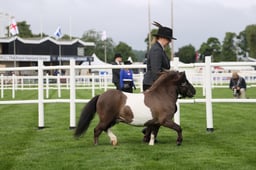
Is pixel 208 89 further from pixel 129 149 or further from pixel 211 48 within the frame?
pixel 211 48

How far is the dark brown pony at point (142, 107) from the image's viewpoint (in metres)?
8.66

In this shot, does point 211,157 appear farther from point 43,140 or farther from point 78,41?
point 78,41

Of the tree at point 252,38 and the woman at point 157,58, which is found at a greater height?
the tree at point 252,38

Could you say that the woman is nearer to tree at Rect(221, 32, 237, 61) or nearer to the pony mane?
the pony mane

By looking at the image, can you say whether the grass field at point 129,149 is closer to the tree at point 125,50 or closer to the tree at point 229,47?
the tree at point 229,47

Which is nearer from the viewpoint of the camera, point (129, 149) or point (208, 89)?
point (129, 149)

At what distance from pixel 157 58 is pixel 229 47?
368 feet

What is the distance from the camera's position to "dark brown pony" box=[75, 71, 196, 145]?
8656 millimetres

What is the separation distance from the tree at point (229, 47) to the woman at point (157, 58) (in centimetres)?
10827

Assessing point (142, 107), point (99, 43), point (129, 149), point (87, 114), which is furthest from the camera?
point (99, 43)

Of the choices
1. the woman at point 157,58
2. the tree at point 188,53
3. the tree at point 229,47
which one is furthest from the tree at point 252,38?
the woman at point 157,58

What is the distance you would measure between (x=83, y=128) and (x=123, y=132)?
1982 millimetres

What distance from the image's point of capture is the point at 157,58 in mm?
9219

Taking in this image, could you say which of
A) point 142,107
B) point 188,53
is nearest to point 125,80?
point 142,107
